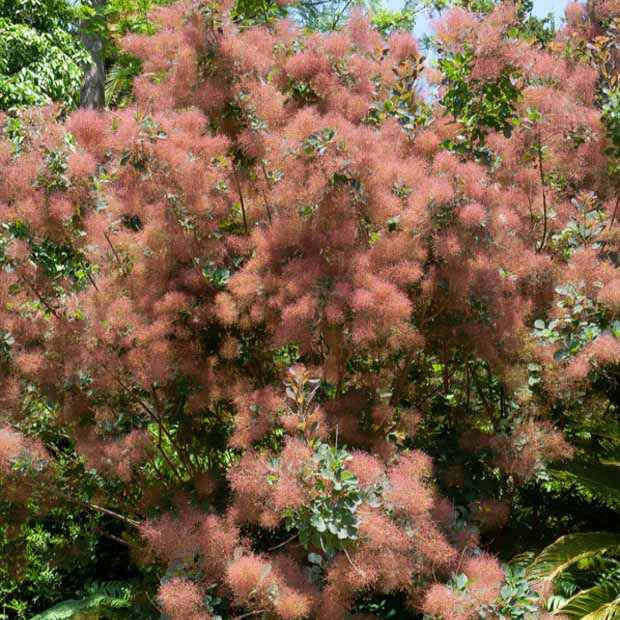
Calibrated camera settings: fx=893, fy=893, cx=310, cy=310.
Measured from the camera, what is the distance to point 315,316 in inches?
155

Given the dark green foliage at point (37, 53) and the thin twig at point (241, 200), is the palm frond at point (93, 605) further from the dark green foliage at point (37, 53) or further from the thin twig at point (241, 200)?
the dark green foliage at point (37, 53)

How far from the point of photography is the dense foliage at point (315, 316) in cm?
380

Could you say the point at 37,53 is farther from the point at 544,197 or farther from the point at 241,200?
the point at 544,197

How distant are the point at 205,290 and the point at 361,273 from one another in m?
0.93

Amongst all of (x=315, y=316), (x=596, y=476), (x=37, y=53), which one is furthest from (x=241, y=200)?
(x=37, y=53)

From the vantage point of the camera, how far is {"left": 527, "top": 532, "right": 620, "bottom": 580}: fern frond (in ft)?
15.4

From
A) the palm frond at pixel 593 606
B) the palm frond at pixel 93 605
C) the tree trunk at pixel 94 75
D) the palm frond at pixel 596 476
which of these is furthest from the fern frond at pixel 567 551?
the tree trunk at pixel 94 75

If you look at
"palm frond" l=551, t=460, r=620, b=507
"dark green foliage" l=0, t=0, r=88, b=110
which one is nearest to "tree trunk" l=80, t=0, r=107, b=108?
"dark green foliage" l=0, t=0, r=88, b=110

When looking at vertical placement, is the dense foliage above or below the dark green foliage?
below

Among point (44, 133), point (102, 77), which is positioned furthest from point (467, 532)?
point (102, 77)

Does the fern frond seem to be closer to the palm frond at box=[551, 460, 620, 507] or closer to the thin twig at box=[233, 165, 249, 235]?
the palm frond at box=[551, 460, 620, 507]

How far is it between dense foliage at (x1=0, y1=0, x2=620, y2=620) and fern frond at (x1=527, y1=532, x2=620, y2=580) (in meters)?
0.02

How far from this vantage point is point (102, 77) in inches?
611

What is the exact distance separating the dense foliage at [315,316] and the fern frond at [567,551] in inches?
0.8
